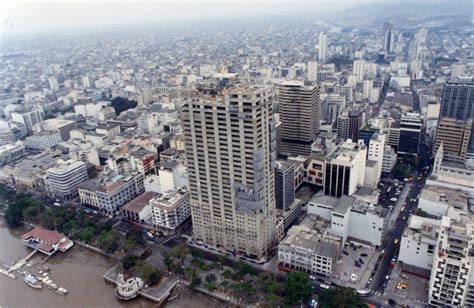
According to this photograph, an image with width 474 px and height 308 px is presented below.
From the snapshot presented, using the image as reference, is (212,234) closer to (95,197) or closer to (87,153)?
(95,197)

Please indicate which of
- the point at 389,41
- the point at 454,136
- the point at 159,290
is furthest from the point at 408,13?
the point at 159,290

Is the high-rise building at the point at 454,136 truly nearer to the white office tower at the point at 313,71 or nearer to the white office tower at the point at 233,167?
the white office tower at the point at 233,167

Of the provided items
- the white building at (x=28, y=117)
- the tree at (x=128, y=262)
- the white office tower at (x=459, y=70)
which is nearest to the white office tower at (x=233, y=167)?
the tree at (x=128, y=262)

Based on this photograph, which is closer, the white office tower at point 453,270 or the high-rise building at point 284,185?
the white office tower at point 453,270

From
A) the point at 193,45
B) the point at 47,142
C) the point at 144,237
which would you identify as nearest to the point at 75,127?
the point at 47,142

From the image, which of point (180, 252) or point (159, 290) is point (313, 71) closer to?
point (180, 252)
